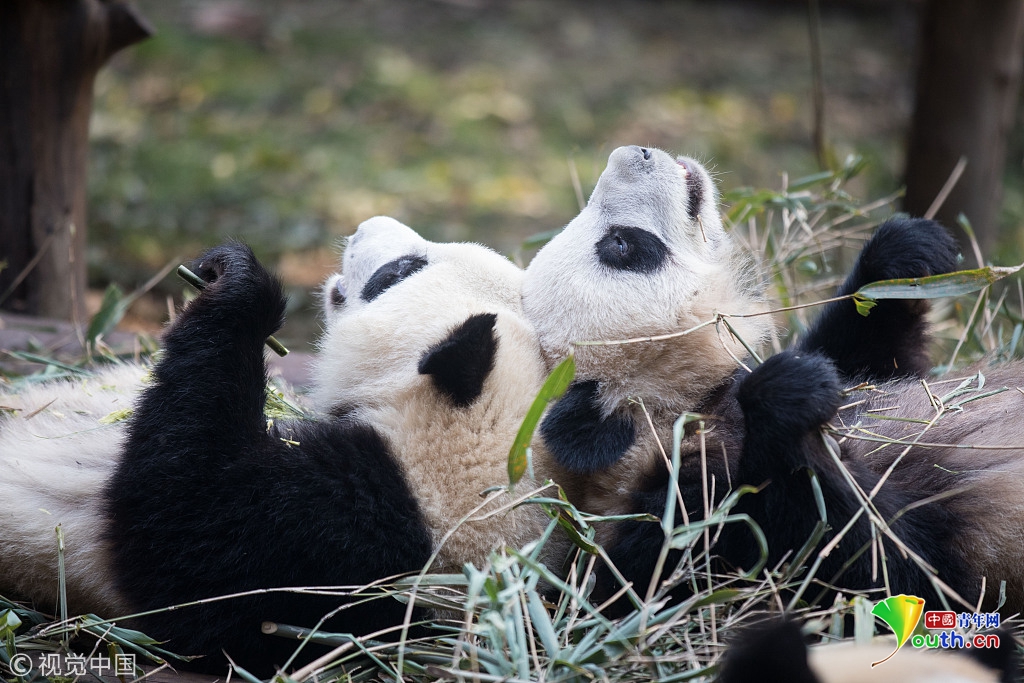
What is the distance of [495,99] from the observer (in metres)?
8.32

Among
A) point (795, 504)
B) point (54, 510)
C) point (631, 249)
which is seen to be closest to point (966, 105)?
point (631, 249)

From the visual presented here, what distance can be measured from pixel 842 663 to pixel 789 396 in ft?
2.19

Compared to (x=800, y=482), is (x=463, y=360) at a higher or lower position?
higher

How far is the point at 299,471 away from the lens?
2.33 meters

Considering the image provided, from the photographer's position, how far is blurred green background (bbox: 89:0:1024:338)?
22.2 ft

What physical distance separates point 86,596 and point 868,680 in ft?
6.46

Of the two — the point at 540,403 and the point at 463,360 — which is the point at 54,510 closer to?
the point at 463,360

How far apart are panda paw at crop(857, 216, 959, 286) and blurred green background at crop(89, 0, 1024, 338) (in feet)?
11.3

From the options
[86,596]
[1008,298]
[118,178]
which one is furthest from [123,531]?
[118,178]

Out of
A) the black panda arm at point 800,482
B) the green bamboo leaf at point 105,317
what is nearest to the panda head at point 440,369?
the black panda arm at point 800,482

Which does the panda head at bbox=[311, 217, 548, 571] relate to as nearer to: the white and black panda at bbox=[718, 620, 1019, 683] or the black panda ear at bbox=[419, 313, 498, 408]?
the black panda ear at bbox=[419, 313, 498, 408]

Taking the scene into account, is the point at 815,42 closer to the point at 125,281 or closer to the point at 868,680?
the point at 868,680

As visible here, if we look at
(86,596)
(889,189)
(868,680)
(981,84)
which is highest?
(981,84)

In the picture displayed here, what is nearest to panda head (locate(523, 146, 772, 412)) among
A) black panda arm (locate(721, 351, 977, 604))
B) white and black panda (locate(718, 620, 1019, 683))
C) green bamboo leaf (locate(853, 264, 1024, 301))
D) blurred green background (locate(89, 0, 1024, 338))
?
black panda arm (locate(721, 351, 977, 604))
